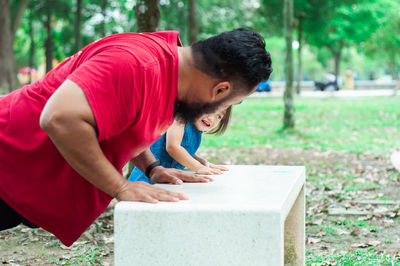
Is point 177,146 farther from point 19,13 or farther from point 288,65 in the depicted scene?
point 19,13

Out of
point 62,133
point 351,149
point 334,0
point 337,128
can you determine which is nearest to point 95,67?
point 62,133

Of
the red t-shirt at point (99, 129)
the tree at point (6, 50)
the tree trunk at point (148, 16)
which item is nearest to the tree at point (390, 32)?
the tree at point (6, 50)

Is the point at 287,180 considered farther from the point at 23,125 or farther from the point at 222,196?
the point at 23,125

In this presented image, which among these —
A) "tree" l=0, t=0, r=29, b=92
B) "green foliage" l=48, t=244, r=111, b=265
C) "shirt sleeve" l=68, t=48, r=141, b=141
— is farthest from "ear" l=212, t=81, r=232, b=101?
"tree" l=0, t=0, r=29, b=92

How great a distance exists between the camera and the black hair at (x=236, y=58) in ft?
5.92

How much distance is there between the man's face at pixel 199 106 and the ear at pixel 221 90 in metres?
0.02

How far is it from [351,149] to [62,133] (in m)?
8.17

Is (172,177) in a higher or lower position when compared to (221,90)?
lower

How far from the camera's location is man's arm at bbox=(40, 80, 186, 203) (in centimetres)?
165

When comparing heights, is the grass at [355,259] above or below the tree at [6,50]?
above

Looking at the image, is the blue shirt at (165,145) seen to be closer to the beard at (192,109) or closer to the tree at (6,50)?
the beard at (192,109)

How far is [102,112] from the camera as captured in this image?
5.57 feet

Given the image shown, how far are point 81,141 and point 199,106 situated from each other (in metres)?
0.49

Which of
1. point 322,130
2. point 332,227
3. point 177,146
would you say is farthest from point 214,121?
point 322,130
